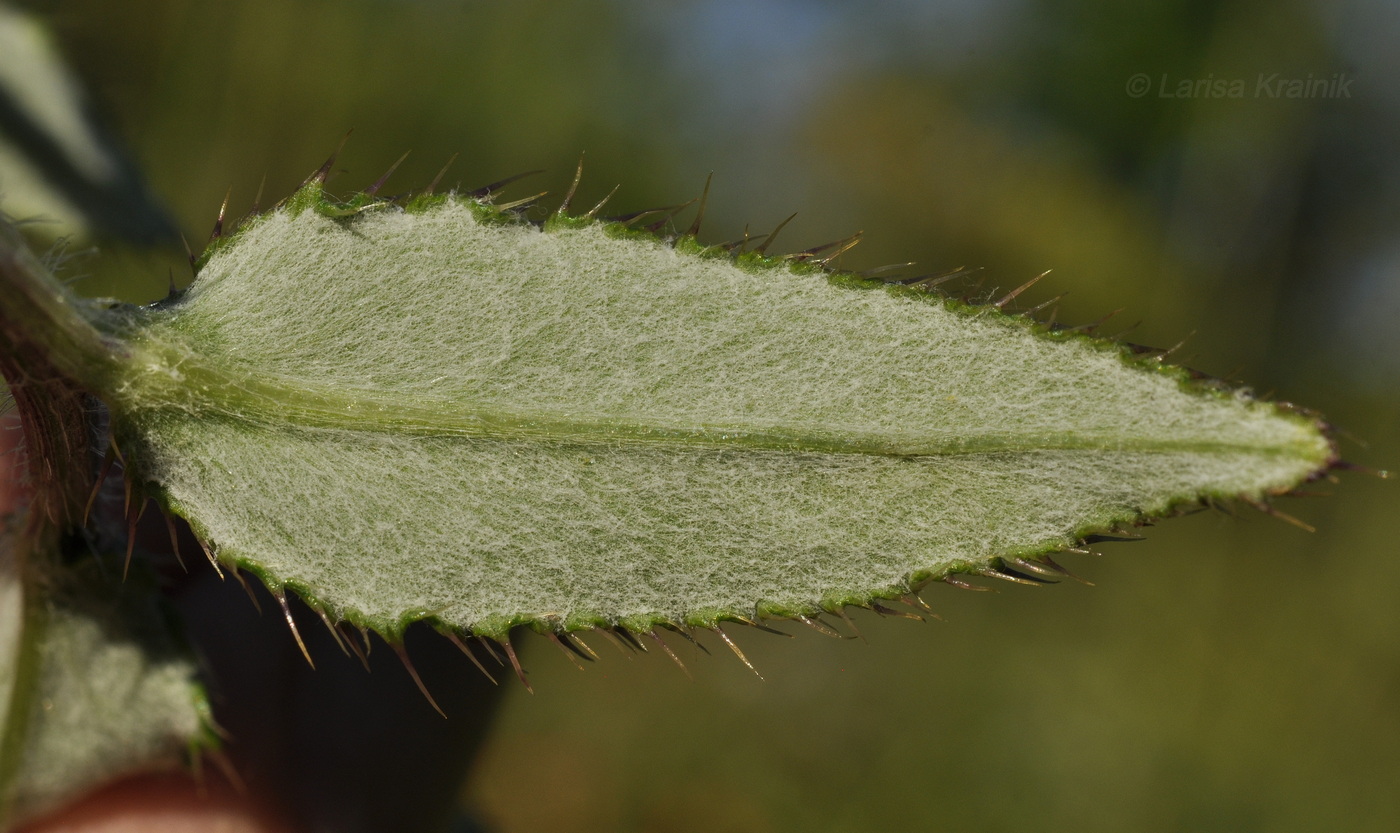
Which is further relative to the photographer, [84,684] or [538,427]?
[84,684]

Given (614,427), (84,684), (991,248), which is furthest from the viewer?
(991,248)

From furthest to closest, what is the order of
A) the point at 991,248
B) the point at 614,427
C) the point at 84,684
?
1. the point at 991,248
2. the point at 84,684
3. the point at 614,427

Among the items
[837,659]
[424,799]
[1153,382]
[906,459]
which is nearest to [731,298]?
[906,459]

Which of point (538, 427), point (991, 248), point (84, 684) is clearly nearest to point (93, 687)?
point (84, 684)

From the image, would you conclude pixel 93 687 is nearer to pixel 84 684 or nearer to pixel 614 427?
pixel 84 684

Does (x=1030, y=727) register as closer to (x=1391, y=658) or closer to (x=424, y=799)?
(x=1391, y=658)

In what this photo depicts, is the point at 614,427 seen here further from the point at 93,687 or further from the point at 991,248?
the point at 991,248

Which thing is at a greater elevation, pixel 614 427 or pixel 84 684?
pixel 614 427
